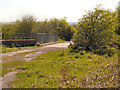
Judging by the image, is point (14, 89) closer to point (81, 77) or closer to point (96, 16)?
point (81, 77)

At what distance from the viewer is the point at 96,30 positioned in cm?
1229

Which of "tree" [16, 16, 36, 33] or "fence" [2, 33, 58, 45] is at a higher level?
"tree" [16, 16, 36, 33]

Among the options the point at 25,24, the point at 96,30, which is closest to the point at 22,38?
the point at 25,24

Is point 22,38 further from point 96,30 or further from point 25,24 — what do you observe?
point 96,30

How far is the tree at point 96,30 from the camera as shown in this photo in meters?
12.1

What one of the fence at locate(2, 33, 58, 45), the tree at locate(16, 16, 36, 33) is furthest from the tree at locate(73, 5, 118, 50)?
the tree at locate(16, 16, 36, 33)

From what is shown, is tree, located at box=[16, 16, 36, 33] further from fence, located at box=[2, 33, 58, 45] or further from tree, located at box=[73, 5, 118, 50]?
tree, located at box=[73, 5, 118, 50]

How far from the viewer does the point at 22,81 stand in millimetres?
5020

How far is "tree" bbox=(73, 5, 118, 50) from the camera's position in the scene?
12.1 metres

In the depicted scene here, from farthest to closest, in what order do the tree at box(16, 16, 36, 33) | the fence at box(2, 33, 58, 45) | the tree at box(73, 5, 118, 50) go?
the tree at box(16, 16, 36, 33) < the fence at box(2, 33, 58, 45) < the tree at box(73, 5, 118, 50)

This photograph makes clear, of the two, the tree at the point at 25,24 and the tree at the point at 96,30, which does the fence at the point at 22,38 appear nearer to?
the tree at the point at 25,24

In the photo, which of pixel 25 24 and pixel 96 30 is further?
pixel 25 24

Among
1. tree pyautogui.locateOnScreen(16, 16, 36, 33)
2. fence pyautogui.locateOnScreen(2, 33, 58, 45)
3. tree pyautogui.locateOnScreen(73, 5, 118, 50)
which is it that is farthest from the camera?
tree pyautogui.locateOnScreen(16, 16, 36, 33)

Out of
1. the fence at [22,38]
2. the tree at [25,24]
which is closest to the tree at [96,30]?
the fence at [22,38]
